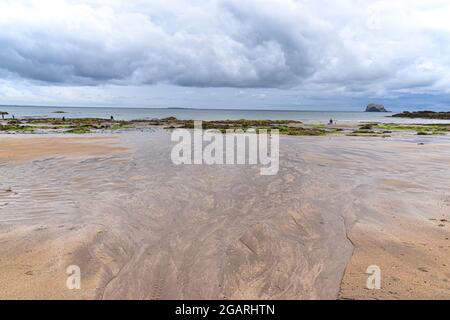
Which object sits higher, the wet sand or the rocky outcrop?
the rocky outcrop

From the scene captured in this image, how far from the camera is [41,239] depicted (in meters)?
8.81

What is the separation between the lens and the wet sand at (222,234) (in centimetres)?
668

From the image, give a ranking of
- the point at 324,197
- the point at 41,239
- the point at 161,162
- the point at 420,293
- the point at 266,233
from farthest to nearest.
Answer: the point at 161,162 < the point at 324,197 < the point at 266,233 < the point at 41,239 < the point at 420,293

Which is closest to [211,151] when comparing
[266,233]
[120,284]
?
[266,233]

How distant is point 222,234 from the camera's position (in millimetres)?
9508

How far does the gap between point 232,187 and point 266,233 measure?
5842 mm

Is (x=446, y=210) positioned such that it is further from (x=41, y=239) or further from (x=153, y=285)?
(x=41, y=239)

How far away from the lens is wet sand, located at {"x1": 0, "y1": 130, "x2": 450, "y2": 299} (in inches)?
263

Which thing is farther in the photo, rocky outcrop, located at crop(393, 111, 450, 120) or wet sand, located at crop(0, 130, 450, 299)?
rocky outcrop, located at crop(393, 111, 450, 120)

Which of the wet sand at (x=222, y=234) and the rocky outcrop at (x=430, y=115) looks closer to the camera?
the wet sand at (x=222, y=234)

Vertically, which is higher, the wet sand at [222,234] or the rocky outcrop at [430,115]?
the rocky outcrop at [430,115]

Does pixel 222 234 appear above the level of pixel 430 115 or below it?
below

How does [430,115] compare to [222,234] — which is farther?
[430,115]

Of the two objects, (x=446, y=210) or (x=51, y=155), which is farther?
(x=51, y=155)
